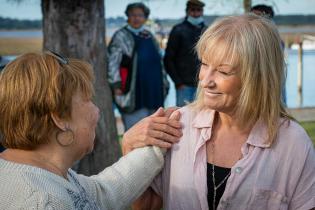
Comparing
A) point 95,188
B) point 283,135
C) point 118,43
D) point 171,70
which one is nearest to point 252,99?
point 283,135

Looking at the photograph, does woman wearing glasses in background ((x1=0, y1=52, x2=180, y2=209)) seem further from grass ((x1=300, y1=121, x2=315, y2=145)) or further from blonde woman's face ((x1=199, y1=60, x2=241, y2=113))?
grass ((x1=300, y1=121, x2=315, y2=145))

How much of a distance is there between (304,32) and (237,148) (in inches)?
511

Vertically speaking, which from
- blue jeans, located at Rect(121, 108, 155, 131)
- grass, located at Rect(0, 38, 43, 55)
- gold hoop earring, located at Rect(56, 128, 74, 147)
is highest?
gold hoop earring, located at Rect(56, 128, 74, 147)

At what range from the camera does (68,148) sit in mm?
1774

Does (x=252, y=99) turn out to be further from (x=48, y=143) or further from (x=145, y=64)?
(x=145, y=64)

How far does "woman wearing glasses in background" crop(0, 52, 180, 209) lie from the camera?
5.20 ft

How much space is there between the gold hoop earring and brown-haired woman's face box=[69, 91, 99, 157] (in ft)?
0.05

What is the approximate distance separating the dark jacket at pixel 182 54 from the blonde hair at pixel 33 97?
5050mm

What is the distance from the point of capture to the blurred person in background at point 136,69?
19.7 feet

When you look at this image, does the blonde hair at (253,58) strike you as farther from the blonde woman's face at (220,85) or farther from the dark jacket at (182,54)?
the dark jacket at (182,54)

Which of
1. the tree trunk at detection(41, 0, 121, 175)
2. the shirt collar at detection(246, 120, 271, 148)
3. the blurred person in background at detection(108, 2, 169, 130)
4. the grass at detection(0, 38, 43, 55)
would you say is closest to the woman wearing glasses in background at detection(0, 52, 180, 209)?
the shirt collar at detection(246, 120, 271, 148)

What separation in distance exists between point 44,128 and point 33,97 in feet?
0.35

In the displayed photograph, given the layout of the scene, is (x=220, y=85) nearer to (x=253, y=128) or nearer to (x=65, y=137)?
(x=253, y=128)

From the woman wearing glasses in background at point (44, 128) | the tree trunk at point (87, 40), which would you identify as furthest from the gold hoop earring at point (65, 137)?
the tree trunk at point (87, 40)
